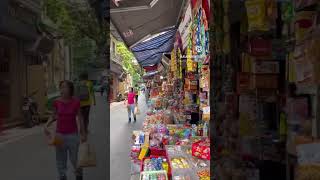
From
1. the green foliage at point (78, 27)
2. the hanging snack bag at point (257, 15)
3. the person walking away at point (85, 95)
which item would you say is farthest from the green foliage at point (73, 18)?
the hanging snack bag at point (257, 15)

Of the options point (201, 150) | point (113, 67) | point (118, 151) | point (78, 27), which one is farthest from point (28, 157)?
point (118, 151)

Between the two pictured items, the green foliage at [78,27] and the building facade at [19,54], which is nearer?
the building facade at [19,54]

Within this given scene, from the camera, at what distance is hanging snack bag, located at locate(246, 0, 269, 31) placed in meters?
1.70

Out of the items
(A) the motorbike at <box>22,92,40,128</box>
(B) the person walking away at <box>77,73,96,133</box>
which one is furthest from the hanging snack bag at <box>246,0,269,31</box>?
(A) the motorbike at <box>22,92,40,128</box>

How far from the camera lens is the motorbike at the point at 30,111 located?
54.0 inches

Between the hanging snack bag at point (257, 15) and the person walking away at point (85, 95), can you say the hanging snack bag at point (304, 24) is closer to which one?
the hanging snack bag at point (257, 15)

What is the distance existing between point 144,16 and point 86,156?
5.58m

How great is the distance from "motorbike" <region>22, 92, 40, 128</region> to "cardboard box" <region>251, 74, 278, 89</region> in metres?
0.93

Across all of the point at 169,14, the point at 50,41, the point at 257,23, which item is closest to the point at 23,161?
the point at 50,41

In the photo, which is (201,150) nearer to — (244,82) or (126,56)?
(244,82)

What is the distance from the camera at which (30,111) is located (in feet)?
4.59

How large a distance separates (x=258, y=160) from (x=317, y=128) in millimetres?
519

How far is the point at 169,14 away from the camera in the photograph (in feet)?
25.4

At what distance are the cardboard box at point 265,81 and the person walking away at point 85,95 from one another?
733mm
